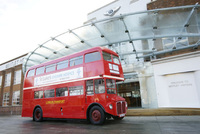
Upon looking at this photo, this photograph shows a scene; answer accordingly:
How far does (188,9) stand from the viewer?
351 inches

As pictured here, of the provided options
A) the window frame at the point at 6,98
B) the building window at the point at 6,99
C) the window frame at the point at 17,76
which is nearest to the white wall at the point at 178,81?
the window frame at the point at 17,76

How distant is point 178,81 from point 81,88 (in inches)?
347

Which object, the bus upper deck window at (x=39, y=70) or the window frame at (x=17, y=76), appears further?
the window frame at (x=17, y=76)

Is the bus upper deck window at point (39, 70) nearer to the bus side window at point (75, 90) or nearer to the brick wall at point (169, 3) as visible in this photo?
the bus side window at point (75, 90)

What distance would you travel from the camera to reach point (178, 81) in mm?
12273

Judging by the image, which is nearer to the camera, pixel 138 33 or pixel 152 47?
pixel 138 33

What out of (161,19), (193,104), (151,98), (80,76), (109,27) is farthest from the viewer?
(151,98)

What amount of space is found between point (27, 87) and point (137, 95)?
→ 10251 millimetres

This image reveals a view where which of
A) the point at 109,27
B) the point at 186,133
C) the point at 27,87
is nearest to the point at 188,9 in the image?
the point at 109,27

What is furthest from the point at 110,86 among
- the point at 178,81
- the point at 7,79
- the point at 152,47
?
the point at 7,79

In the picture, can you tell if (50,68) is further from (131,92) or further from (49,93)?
(131,92)

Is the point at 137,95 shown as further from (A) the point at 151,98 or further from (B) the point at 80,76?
(B) the point at 80,76

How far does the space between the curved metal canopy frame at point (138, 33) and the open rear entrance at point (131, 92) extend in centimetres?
311

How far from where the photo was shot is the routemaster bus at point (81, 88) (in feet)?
23.5
